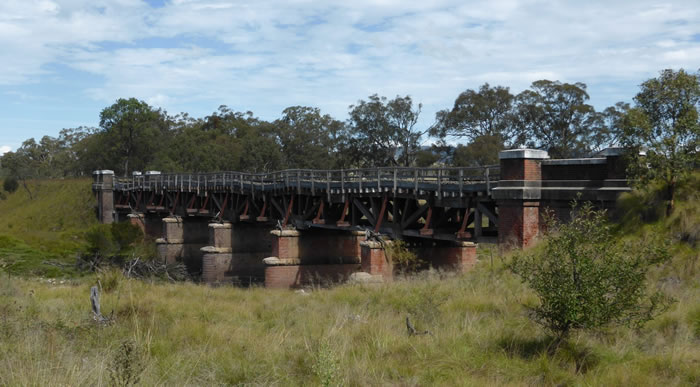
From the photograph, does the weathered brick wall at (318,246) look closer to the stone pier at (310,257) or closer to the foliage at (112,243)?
the stone pier at (310,257)

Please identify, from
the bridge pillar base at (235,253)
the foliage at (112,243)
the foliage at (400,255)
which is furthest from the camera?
the foliage at (112,243)

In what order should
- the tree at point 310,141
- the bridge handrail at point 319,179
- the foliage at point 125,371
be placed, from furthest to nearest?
1. the tree at point 310,141
2. the bridge handrail at point 319,179
3. the foliage at point 125,371

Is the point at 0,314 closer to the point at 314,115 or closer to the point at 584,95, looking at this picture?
the point at 584,95

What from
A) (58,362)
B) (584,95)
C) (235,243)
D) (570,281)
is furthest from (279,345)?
(584,95)

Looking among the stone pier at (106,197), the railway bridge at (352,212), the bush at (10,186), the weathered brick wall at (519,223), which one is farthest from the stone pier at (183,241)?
the bush at (10,186)

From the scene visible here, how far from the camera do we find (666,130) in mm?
14547

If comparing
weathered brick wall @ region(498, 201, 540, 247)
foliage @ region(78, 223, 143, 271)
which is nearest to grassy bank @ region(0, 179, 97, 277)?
foliage @ region(78, 223, 143, 271)

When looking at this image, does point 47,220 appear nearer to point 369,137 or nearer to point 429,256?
point 369,137

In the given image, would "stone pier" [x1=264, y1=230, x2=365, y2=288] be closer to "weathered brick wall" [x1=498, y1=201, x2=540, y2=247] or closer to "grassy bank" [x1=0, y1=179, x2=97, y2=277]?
"grassy bank" [x1=0, y1=179, x2=97, y2=277]

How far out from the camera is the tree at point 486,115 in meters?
65.1

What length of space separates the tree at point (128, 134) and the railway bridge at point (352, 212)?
29848 mm

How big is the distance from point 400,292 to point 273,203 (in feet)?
67.2

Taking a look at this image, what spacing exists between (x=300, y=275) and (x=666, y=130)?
20249 millimetres

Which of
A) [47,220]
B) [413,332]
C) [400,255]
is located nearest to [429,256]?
[400,255]
